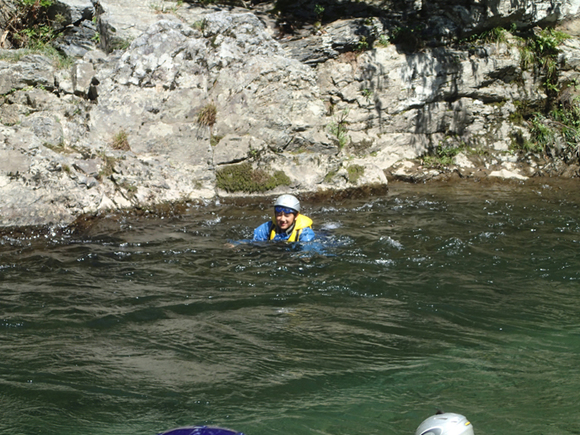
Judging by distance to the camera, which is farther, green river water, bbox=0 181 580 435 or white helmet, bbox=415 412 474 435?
green river water, bbox=0 181 580 435

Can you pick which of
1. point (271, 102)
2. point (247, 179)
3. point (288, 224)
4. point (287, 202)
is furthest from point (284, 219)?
point (271, 102)

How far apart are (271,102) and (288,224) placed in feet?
14.3

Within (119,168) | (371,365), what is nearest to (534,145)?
(119,168)

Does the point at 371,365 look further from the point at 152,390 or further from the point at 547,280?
the point at 547,280

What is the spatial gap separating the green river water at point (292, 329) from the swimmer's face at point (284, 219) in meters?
0.32

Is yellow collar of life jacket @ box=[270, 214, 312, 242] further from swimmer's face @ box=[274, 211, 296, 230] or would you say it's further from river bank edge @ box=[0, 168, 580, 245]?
river bank edge @ box=[0, 168, 580, 245]

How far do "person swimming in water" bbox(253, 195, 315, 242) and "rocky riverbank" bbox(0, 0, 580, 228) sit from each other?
2693 mm

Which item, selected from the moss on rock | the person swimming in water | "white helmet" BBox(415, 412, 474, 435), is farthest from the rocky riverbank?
"white helmet" BBox(415, 412, 474, 435)

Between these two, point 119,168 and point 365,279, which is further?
point 119,168

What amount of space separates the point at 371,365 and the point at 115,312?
8.56 feet

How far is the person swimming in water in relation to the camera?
7785mm

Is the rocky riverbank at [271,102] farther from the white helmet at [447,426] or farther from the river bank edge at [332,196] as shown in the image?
the white helmet at [447,426]

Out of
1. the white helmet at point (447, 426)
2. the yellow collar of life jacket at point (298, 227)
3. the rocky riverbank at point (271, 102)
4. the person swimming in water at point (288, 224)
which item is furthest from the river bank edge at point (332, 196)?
the white helmet at point (447, 426)

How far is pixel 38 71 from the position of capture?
11352mm
